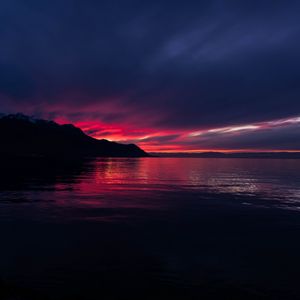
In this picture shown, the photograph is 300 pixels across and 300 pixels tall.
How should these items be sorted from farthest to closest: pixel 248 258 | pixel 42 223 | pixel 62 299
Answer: pixel 42 223 → pixel 248 258 → pixel 62 299

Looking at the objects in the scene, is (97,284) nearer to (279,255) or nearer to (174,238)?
(174,238)

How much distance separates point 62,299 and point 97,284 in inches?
72.2

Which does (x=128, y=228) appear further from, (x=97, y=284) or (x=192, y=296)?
(x=192, y=296)

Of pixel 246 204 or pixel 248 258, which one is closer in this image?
pixel 248 258

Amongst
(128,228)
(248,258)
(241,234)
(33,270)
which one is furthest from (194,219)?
(33,270)

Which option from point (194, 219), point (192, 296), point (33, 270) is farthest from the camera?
point (194, 219)

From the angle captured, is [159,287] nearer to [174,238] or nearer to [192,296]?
[192,296]

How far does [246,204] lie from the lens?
1300 inches

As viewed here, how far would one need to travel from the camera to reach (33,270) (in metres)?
13.1

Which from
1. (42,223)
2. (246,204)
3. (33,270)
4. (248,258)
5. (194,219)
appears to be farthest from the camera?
(246,204)

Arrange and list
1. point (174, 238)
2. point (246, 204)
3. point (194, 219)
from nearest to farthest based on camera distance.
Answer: point (174, 238) → point (194, 219) → point (246, 204)

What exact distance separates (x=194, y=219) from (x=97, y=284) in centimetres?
1448

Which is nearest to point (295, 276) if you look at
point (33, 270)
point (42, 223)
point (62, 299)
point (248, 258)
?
point (248, 258)

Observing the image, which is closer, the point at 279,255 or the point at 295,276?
the point at 295,276
